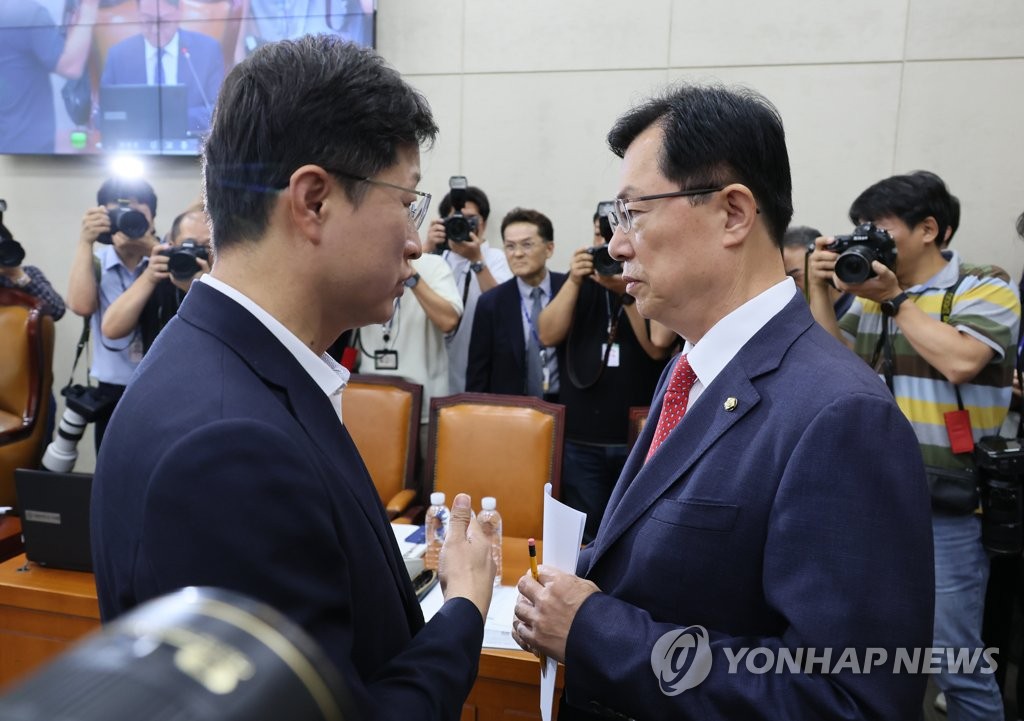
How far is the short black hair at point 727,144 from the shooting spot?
1.04 meters

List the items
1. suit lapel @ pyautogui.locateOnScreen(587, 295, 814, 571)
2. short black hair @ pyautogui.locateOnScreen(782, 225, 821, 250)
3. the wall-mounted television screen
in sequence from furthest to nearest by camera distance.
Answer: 1. the wall-mounted television screen
2. short black hair @ pyautogui.locateOnScreen(782, 225, 821, 250)
3. suit lapel @ pyautogui.locateOnScreen(587, 295, 814, 571)

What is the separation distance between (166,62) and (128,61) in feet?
0.86

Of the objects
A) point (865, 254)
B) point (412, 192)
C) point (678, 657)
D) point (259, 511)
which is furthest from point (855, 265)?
point (259, 511)

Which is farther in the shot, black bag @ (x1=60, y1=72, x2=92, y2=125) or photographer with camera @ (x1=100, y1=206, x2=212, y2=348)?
black bag @ (x1=60, y1=72, x2=92, y2=125)

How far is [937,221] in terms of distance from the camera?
2.18 metres

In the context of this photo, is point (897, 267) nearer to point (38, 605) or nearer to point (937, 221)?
point (937, 221)

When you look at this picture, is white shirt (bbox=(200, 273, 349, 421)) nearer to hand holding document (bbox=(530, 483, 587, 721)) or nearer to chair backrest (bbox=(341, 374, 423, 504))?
hand holding document (bbox=(530, 483, 587, 721))

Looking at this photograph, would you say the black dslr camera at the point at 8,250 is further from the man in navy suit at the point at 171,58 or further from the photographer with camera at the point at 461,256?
the photographer with camera at the point at 461,256

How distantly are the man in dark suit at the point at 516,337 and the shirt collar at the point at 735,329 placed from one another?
1.93 m

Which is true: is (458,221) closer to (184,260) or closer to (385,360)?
(385,360)

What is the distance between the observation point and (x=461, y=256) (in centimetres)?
348

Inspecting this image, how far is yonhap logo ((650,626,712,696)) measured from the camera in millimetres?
925

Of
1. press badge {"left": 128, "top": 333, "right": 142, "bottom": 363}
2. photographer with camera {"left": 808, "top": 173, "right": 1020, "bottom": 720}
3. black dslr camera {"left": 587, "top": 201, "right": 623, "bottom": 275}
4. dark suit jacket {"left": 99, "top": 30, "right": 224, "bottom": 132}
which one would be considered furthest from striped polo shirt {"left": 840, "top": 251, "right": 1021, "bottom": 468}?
dark suit jacket {"left": 99, "top": 30, "right": 224, "bottom": 132}

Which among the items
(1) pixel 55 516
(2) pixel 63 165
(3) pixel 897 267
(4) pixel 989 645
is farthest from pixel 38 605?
(2) pixel 63 165
